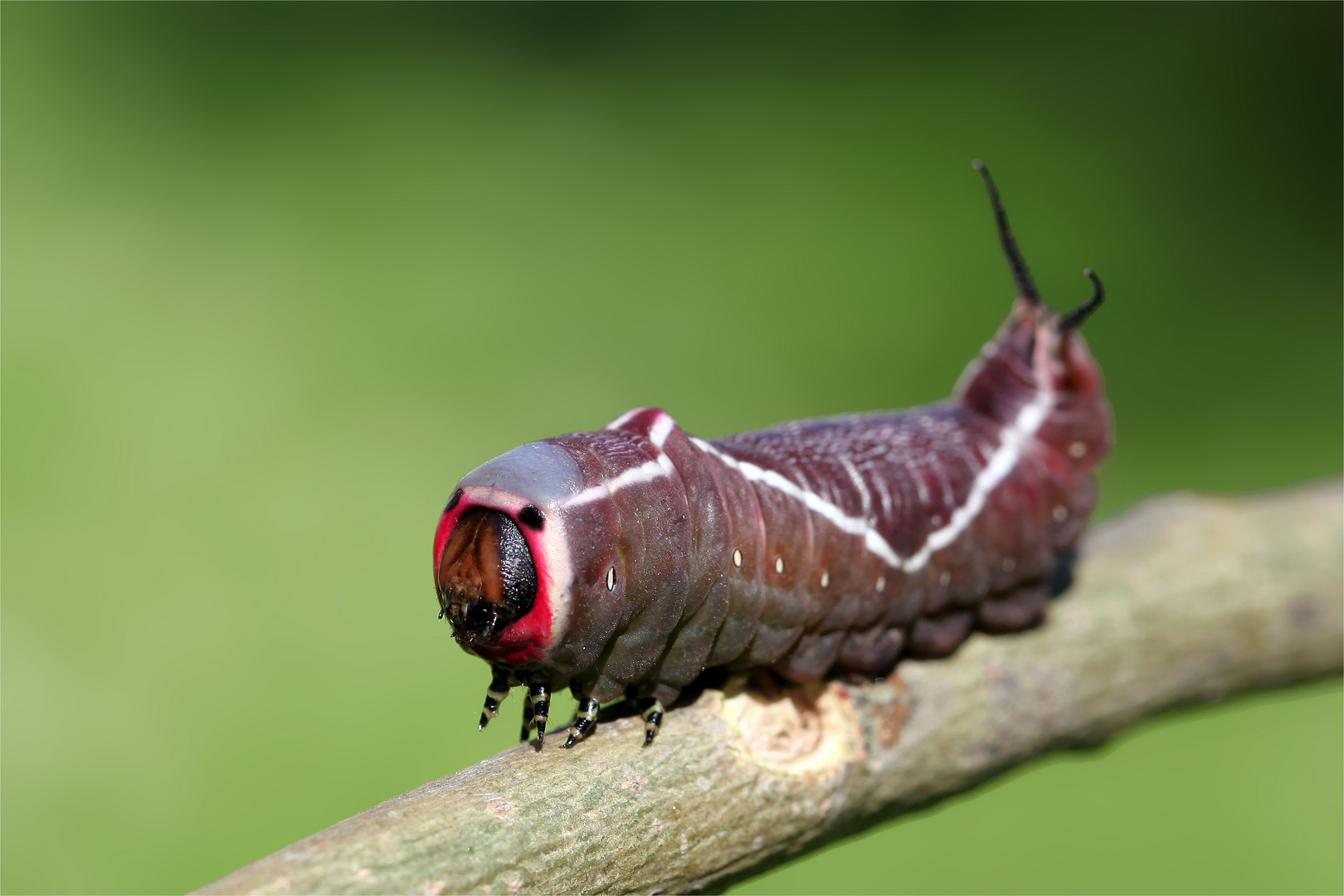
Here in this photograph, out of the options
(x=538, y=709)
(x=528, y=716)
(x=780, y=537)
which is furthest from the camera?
(x=780, y=537)

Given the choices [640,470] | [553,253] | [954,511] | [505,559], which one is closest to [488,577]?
[505,559]

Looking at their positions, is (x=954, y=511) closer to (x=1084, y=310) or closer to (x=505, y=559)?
(x=1084, y=310)

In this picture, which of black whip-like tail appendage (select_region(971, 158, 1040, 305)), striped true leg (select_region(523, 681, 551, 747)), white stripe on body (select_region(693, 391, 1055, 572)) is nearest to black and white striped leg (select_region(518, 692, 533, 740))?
striped true leg (select_region(523, 681, 551, 747))

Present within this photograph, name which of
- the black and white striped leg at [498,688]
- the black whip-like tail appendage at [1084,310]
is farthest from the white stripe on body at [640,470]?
the black whip-like tail appendage at [1084,310]

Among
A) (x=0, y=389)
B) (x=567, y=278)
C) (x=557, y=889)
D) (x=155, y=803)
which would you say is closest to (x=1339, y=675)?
(x=557, y=889)

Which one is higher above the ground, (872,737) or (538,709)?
(538,709)

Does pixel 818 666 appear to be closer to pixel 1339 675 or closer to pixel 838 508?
pixel 838 508

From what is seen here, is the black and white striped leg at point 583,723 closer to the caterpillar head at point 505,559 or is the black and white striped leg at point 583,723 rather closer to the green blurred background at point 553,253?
the caterpillar head at point 505,559
